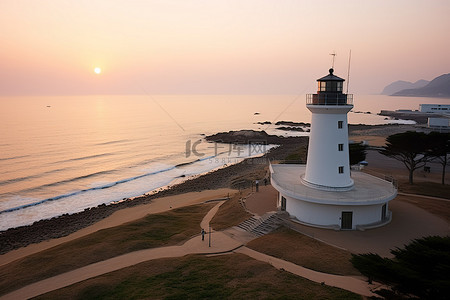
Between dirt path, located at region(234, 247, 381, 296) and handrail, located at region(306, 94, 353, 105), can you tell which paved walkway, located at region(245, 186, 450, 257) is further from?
handrail, located at region(306, 94, 353, 105)

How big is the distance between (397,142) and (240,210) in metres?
17.1

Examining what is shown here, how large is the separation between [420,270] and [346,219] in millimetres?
9563

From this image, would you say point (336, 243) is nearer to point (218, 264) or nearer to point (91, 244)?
point (218, 264)

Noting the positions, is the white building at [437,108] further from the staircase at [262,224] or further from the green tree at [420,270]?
the green tree at [420,270]

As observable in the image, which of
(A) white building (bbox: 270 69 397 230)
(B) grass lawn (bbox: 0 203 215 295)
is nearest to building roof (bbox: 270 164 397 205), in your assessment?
(A) white building (bbox: 270 69 397 230)

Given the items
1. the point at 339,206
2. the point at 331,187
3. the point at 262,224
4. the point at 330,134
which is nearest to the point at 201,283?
the point at 262,224

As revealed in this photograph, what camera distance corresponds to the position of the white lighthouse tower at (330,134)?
18.9 m

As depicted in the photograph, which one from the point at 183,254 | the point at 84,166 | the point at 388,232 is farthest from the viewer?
the point at 84,166

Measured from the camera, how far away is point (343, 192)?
19.4 metres

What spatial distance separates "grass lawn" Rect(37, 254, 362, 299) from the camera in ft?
39.6

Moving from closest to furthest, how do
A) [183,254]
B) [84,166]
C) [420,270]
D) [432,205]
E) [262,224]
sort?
[420,270]
[183,254]
[262,224]
[432,205]
[84,166]

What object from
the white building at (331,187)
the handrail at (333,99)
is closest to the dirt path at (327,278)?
the white building at (331,187)

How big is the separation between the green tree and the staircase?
28.1ft

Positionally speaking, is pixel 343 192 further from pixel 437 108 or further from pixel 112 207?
pixel 437 108
